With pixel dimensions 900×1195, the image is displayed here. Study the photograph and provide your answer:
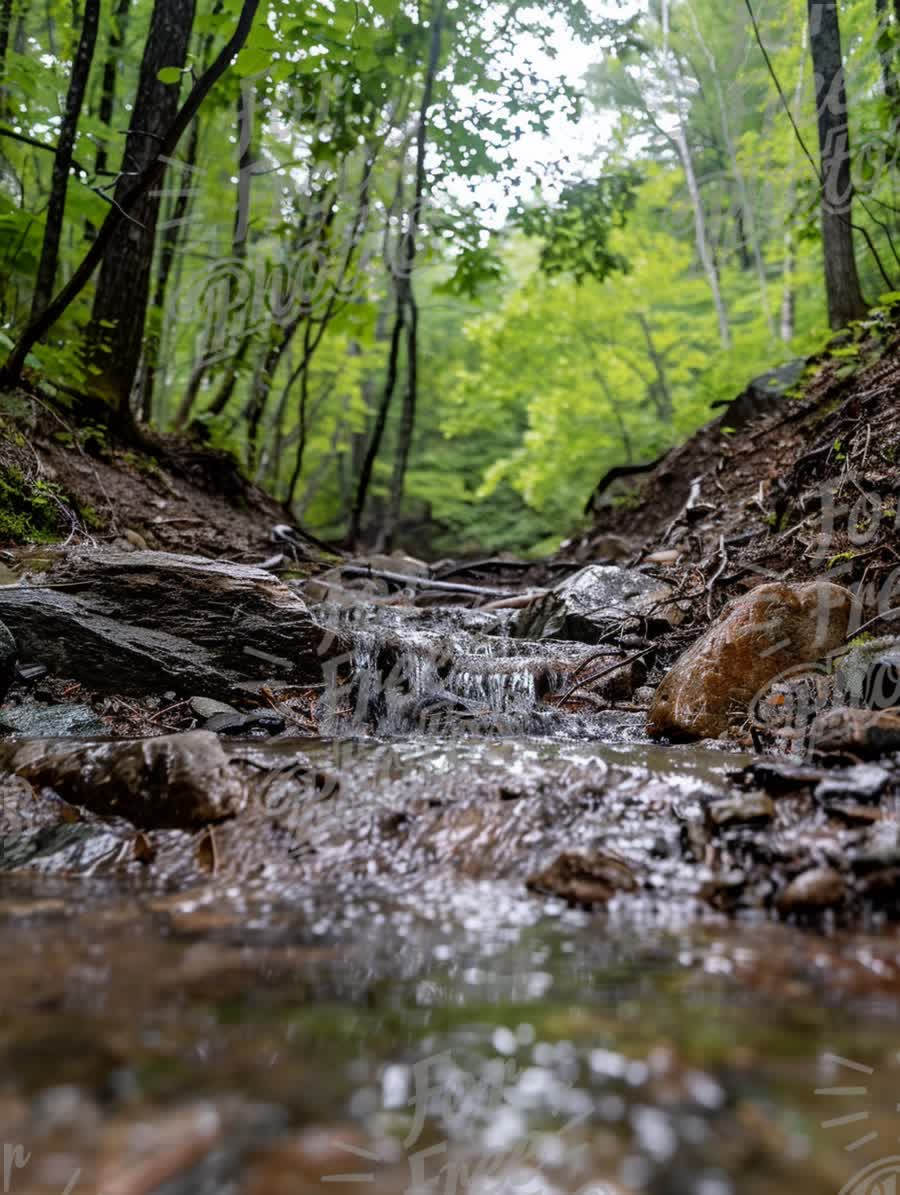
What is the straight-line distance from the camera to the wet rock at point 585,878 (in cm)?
209

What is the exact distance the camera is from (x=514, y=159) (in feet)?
29.3

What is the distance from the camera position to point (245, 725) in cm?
388

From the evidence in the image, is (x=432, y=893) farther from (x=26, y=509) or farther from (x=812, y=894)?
(x=26, y=509)

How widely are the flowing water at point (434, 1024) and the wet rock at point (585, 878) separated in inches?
1.9

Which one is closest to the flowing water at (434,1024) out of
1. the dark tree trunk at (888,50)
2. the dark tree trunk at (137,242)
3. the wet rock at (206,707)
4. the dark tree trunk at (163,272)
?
the wet rock at (206,707)

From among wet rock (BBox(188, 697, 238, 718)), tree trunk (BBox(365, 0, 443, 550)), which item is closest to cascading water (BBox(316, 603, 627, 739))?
wet rock (BBox(188, 697, 238, 718))

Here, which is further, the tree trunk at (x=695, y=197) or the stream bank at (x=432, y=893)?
the tree trunk at (x=695, y=197)

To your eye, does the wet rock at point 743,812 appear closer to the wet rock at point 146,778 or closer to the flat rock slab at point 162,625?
the wet rock at point 146,778

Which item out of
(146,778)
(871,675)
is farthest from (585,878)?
(871,675)

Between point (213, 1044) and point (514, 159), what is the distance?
387 inches

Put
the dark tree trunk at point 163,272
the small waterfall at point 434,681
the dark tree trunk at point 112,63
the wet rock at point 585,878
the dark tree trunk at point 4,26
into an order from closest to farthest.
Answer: the wet rock at point 585,878, the small waterfall at point 434,681, the dark tree trunk at point 4,26, the dark tree trunk at point 112,63, the dark tree trunk at point 163,272

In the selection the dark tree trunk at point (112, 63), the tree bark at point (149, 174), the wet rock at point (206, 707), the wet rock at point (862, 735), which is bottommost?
the wet rock at point (206, 707)

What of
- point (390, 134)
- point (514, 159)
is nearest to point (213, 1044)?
point (514, 159)

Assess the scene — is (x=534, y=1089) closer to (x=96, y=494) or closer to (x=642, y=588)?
(x=642, y=588)
